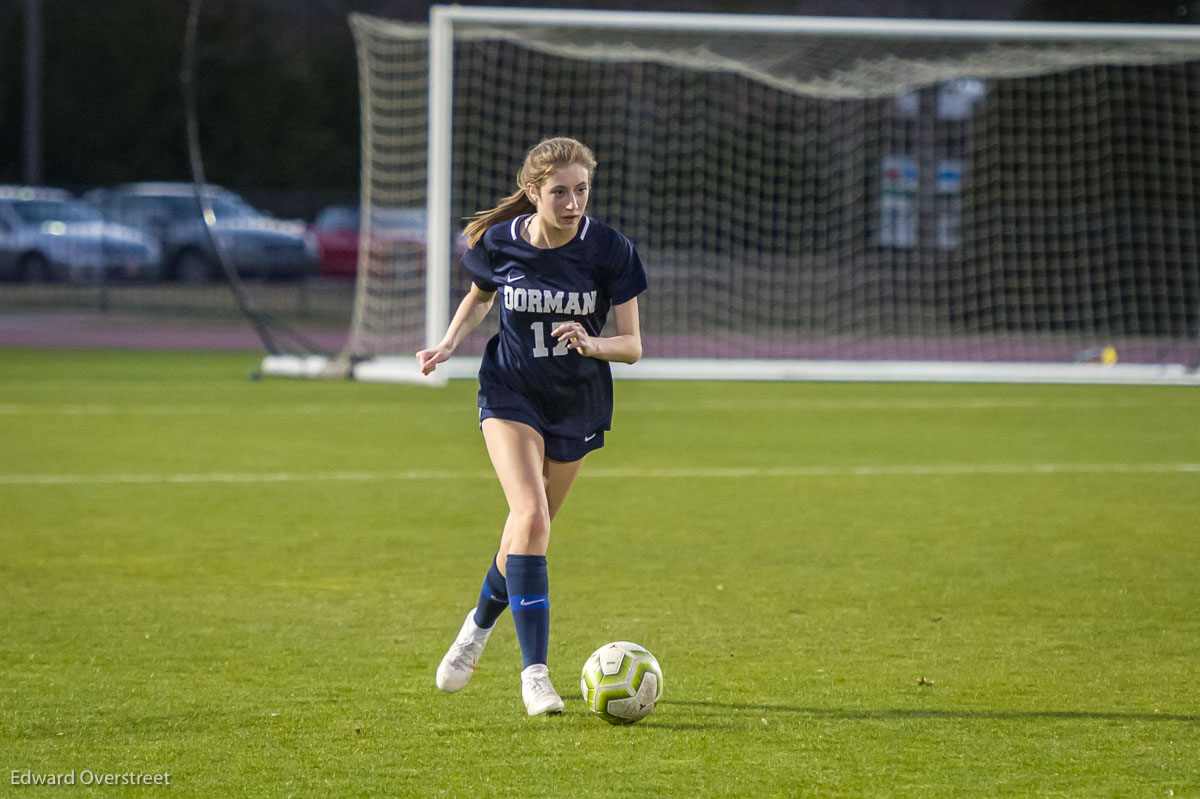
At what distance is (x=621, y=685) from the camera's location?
4371 mm

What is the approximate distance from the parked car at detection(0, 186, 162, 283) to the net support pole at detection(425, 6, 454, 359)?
16724 mm

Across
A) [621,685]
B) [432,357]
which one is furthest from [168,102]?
[621,685]

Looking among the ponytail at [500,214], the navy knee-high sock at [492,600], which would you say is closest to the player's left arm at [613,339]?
the ponytail at [500,214]

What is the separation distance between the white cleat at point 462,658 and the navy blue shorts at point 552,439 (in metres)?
0.61

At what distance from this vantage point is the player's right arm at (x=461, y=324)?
16.1ft

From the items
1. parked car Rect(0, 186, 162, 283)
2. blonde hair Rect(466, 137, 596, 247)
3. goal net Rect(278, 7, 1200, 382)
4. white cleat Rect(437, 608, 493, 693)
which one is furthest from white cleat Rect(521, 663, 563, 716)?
parked car Rect(0, 186, 162, 283)

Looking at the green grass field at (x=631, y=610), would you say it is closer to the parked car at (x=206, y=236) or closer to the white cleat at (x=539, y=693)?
the white cleat at (x=539, y=693)

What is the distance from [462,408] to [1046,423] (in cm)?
507

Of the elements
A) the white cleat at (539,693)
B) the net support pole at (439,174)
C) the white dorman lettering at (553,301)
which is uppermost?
the net support pole at (439,174)

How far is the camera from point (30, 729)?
Answer: 4.28 m

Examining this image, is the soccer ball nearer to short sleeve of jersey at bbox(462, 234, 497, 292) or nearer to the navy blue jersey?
the navy blue jersey

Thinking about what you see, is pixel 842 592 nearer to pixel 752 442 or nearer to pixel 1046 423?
pixel 752 442

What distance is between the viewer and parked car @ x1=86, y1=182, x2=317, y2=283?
29.0 m

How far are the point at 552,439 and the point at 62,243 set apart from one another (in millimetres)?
25813
